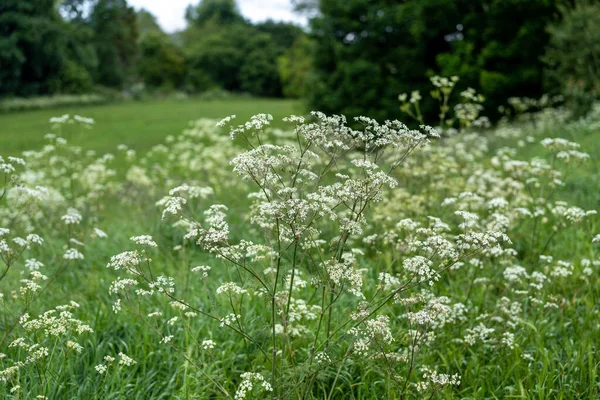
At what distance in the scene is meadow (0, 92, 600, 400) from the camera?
9.84 feet

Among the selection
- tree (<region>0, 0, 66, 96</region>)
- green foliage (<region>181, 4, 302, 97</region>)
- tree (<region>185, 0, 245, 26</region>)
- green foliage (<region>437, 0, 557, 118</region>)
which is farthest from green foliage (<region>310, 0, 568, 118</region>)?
tree (<region>185, 0, 245, 26</region>)

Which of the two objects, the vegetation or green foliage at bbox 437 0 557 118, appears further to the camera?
green foliage at bbox 437 0 557 118

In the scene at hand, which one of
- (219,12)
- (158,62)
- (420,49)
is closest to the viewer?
(420,49)

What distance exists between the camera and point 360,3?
2116 centimetres

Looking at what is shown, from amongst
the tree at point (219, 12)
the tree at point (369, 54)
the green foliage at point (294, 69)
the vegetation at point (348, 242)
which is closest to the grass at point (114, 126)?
the vegetation at point (348, 242)

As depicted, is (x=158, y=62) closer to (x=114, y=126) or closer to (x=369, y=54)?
(x=114, y=126)

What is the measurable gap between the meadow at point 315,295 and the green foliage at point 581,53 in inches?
309

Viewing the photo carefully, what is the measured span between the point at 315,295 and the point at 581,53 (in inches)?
502

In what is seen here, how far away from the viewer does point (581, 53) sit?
1428 cm

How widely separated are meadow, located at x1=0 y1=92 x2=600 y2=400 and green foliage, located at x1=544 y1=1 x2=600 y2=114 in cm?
786

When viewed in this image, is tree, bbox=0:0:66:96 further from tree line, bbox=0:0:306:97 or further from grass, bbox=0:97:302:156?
grass, bbox=0:97:302:156

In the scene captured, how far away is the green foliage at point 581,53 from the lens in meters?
14.0

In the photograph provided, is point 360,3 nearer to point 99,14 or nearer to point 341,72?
point 341,72

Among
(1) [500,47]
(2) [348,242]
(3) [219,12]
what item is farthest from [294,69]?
(2) [348,242]
